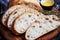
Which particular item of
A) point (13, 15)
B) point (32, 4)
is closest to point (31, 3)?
point (32, 4)

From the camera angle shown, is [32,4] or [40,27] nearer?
[40,27]

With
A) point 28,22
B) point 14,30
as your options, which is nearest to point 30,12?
point 28,22

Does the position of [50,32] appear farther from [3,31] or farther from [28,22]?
[3,31]

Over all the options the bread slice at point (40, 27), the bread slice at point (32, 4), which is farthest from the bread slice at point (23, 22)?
the bread slice at point (32, 4)

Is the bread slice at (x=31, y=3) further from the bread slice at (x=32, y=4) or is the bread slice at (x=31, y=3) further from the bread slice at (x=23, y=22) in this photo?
the bread slice at (x=23, y=22)

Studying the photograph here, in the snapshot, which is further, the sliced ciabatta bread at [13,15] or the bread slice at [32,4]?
the bread slice at [32,4]

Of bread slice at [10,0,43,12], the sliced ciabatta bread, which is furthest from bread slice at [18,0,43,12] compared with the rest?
the sliced ciabatta bread

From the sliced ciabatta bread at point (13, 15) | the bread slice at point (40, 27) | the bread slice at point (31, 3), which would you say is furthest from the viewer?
the bread slice at point (31, 3)

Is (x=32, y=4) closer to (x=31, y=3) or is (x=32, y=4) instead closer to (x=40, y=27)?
(x=31, y=3)

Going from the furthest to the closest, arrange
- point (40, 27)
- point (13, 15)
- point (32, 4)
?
point (32, 4) → point (13, 15) → point (40, 27)

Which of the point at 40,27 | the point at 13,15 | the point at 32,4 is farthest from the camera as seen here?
the point at 32,4
